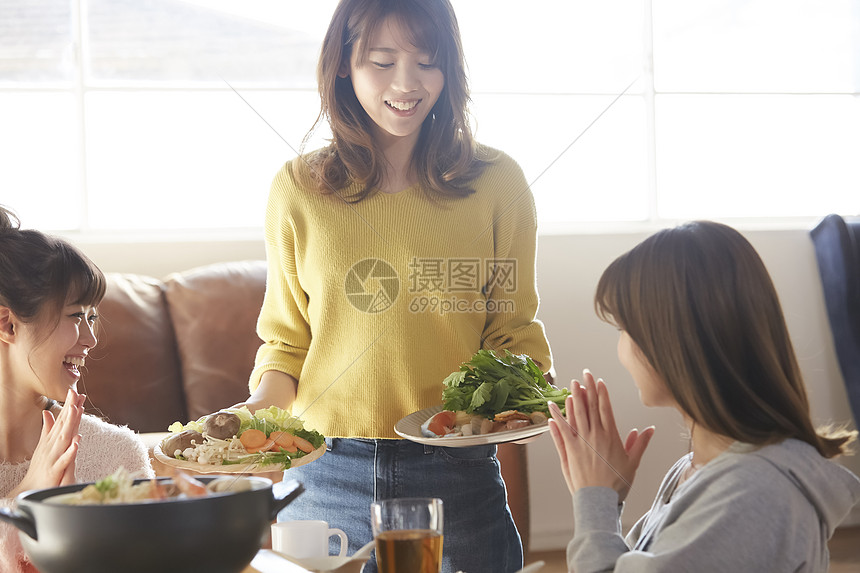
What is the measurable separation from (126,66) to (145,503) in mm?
3002

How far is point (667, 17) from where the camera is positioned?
363cm

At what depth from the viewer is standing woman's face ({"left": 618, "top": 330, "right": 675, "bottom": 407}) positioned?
1078 millimetres

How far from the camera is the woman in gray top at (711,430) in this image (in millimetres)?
939

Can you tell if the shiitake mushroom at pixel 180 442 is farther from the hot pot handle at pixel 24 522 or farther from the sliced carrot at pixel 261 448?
the hot pot handle at pixel 24 522

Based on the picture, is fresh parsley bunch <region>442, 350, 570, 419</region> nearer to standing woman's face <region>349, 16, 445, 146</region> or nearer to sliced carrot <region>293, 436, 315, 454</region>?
sliced carrot <region>293, 436, 315, 454</region>

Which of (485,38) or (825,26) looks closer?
(485,38)

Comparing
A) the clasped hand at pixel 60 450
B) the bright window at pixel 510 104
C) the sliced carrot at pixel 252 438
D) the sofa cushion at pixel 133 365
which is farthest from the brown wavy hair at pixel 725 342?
the sofa cushion at pixel 133 365

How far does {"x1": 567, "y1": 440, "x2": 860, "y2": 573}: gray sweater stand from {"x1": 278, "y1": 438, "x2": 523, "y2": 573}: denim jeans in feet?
1.33

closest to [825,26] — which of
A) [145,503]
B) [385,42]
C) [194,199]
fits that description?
[194,199]

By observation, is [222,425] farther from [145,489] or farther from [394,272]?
[145,489]

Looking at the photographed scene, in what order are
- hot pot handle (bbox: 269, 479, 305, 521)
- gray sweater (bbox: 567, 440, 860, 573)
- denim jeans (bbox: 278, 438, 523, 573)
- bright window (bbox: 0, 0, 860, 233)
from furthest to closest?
bright window (bbox: 0, 0, 860, 233) < denim jeans (bbox: 278, 438, 523, 573) < gray sweater (bbox: 567, 440, 860, 573) < hot pot handle (bbox: 269, 479, 305, 521)

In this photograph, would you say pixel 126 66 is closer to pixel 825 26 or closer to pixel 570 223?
pixel 570 223

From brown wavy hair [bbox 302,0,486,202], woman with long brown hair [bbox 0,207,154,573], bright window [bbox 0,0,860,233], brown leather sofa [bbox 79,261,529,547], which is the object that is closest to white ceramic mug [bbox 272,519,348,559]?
woman with long brown hair [bbox 0,207,154,573]

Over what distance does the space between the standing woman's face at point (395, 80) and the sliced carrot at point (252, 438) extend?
551mm
